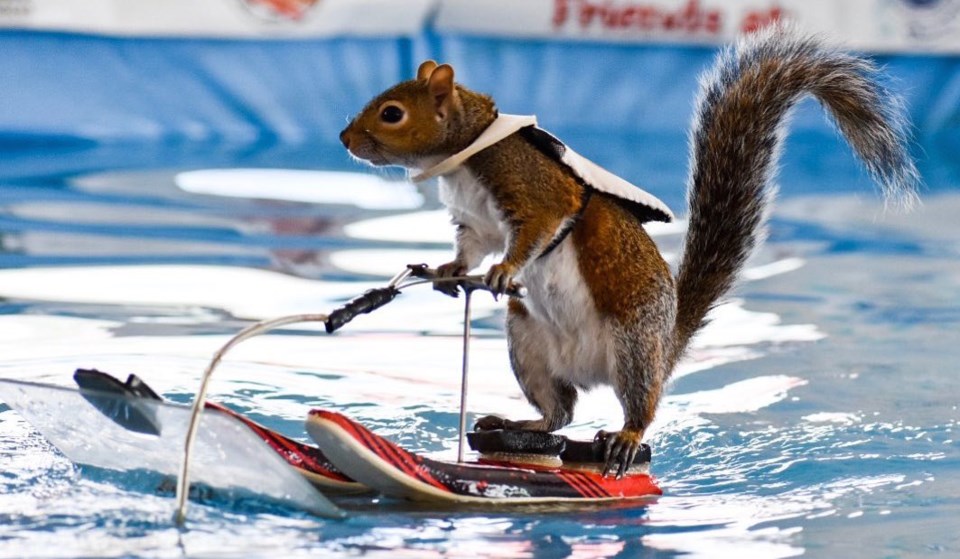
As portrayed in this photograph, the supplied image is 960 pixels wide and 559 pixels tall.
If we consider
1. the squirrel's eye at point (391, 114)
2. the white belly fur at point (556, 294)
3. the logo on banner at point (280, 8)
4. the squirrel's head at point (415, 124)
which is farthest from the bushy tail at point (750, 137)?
the logo on banner at point (280, 8)

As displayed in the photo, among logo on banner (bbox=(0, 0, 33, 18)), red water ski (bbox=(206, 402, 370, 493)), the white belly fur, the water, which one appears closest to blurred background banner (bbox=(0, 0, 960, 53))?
logo on banner (bbox=(0, 0, 33, 18))

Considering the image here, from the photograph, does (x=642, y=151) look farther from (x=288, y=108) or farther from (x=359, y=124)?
(x=359, y=124)

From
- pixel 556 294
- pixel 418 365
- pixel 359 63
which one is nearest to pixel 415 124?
pixel 556 294

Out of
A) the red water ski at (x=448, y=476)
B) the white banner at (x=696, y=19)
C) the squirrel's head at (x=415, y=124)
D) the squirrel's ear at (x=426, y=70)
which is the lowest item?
the red water ski at (x=448, y=476)

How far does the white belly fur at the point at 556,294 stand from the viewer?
2715mm

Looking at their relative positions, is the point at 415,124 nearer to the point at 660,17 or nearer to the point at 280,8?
the point at 280,8

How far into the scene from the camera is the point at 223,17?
763 cm

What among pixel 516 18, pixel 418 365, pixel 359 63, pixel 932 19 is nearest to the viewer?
pixel 418 365

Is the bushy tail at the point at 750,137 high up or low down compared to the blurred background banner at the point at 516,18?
down

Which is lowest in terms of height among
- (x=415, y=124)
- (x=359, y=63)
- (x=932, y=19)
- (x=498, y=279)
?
(x=498, y=279)

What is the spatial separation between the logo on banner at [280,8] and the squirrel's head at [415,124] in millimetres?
5103

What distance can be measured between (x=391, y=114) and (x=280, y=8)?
5.17 metres

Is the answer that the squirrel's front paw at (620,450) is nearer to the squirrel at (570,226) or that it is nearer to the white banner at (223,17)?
the squirrel at (570,226)

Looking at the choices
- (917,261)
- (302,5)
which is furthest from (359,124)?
(302,5)
